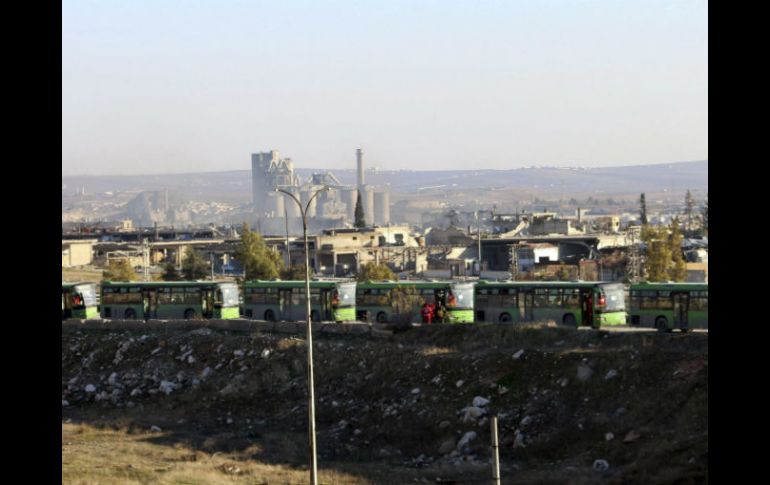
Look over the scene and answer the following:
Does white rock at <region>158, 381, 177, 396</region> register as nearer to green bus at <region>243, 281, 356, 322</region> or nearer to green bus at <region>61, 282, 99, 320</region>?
green bus at <region>243, 281, 356, 322</region>

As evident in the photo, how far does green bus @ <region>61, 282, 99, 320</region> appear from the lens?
5581 cm

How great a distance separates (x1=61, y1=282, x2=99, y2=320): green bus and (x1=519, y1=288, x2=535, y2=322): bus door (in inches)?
934

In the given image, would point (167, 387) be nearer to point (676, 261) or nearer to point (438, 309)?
point (438, 309)

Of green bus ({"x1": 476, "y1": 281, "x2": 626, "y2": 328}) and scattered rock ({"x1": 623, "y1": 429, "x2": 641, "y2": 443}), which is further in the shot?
green bus ({"x1": 476, "y1": 281, "x2": 626, "y2": 328})

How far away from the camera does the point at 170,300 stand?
2131 inches

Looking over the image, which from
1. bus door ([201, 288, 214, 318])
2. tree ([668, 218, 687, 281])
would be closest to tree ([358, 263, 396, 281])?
tree ([668, 218, 687, 281])

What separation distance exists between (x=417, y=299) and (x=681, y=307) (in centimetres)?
1167

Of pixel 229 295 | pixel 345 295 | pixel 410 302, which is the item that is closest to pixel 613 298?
pixel 410 302

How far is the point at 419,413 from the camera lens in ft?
106

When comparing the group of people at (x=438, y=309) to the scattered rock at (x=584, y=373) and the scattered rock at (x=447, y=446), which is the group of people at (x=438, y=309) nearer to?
the scattered rock at (x=584, y=373)

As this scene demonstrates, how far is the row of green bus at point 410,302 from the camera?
40969mm
